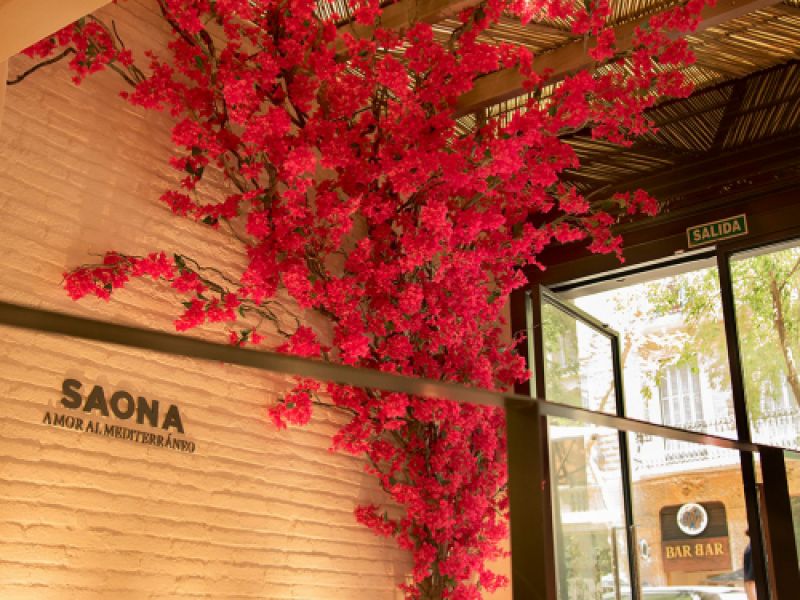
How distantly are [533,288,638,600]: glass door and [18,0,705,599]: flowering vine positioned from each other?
29.0 inches

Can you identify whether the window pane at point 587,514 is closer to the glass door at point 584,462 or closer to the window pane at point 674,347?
the glass door at point 584,462

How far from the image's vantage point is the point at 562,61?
455cm

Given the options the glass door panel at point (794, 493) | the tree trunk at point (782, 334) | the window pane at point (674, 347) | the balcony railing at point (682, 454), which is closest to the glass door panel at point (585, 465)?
the window pane at point (674, 347)

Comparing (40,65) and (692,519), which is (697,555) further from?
(40,65)

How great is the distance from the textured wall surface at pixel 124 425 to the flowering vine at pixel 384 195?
12 centimetres

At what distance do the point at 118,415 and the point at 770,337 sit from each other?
11.8ft

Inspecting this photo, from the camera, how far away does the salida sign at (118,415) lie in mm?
3059

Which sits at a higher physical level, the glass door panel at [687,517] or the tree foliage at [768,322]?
the tree foliage at [768,322]

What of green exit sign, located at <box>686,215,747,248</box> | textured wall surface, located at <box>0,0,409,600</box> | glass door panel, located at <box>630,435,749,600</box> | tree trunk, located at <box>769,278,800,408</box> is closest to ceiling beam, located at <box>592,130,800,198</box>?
green exit sign, located at <box>686,215,747,248</box>

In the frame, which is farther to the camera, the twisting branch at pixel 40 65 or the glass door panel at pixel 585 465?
the glass door panel at pixel 585 465

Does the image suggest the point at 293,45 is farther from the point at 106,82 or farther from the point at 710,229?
the point at 710,229

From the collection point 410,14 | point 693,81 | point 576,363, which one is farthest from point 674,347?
point 410,14

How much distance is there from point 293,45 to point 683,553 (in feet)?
16.7

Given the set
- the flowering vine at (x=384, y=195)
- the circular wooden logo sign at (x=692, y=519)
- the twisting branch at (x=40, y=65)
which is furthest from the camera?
the circular wooden logo sign at (x=692, y=519)
